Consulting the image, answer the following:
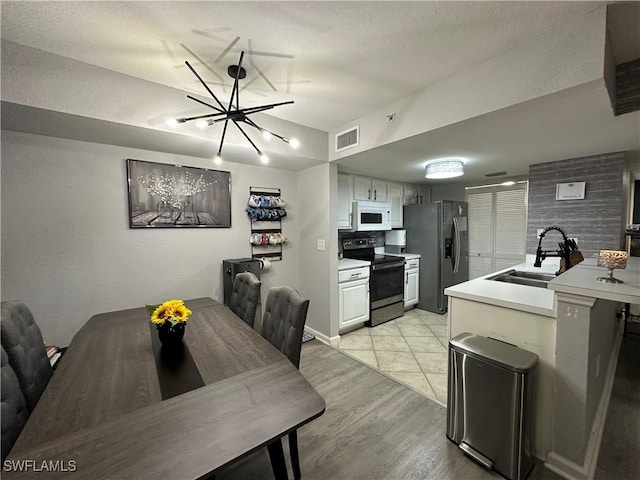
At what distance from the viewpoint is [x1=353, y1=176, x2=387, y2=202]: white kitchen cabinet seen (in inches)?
144

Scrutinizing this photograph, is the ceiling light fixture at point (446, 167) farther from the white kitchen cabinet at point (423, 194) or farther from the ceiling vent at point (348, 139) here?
the white kitchen cabinet at point (423, 194)

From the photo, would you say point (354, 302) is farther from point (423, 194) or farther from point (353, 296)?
point (423, 194)

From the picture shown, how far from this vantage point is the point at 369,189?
3.82 metres

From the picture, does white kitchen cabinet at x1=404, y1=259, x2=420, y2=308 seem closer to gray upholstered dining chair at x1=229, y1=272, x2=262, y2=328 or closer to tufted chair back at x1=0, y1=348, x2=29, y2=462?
gray upholstered dining chair at x1=229, y1=272, x2=262, y2=328

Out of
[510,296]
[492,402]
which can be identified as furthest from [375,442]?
[510,296]

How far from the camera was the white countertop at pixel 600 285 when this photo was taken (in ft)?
3.64

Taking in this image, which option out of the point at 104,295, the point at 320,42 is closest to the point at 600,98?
the point at 320,42

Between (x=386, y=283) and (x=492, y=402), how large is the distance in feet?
7.26

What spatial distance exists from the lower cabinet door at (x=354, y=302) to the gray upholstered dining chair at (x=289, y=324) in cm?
154

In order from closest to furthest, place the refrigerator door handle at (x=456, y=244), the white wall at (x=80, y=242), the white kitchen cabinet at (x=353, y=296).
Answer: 1. the white wall at (x=80, y=242)
2. the white kitchen cabinet at (x=353, y=296)
3. the refrigerator door handle at (x=456, y=244)

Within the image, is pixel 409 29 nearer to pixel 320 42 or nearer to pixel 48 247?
pixel 320 42

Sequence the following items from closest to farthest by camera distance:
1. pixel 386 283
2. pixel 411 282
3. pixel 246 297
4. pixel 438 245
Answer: pixel 246 297 < pixel 386 283 < pixel 438 245 < pixel 411 282

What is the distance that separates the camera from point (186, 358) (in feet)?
4.23

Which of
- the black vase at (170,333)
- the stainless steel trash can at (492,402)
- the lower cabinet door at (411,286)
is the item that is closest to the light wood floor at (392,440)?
the stainless steel trash can at (492,402)
